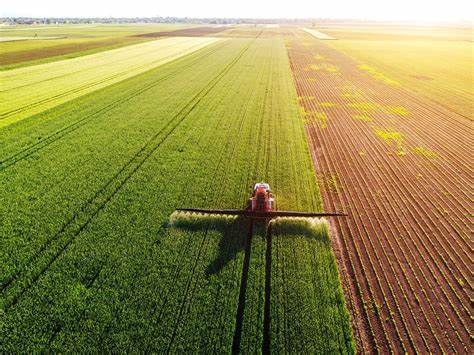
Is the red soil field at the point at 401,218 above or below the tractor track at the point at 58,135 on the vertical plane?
below

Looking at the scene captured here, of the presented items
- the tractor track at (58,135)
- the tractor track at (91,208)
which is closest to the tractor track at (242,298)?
the tractor track at (91,208)

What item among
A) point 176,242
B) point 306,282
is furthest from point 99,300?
point 306,282

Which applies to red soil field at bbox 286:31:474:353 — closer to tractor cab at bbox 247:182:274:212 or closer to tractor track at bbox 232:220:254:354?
tractor cab at bbox 247:182:274:212

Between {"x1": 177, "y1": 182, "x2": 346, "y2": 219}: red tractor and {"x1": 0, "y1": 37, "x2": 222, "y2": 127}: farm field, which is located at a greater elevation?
{"x1": 177, "y1": 182, "x2": 346, "y2": 219}: red tractor

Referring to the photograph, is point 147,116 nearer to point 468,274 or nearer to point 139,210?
point 139,210

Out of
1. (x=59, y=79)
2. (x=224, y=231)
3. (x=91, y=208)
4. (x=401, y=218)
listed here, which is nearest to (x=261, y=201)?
(x=224, y=231)

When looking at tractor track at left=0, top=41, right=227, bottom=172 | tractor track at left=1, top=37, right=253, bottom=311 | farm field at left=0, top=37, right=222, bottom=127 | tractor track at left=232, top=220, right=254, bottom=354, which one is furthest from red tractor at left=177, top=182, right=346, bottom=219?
farm field at left=0, top=37, right=222, bottom=127

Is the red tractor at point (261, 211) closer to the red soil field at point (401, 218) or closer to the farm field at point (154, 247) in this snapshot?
the farm field at point (154, 247)

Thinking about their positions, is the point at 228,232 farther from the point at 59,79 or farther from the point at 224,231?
the point at 59,79
